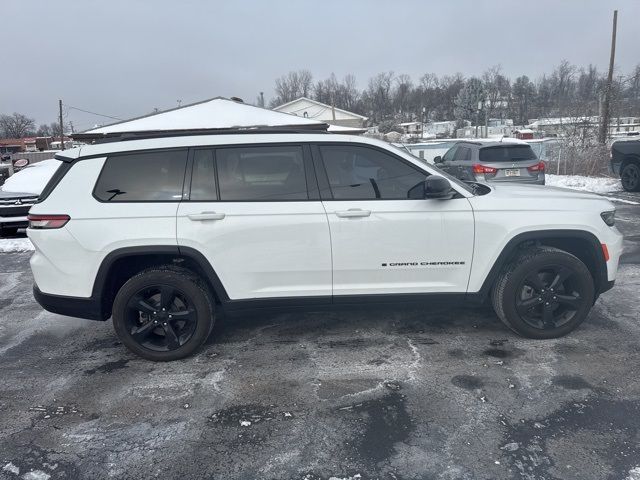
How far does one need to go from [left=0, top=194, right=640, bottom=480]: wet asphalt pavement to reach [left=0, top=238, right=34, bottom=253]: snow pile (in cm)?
464

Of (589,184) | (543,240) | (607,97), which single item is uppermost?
(607,97)

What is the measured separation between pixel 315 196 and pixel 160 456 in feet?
6.85

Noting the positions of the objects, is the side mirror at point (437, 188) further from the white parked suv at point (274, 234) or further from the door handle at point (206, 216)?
the door handle at point (206, 216)

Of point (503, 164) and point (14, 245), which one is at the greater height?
point (503, 164)

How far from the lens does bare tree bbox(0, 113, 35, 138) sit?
93.5m

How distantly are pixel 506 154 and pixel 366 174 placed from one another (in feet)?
25.8

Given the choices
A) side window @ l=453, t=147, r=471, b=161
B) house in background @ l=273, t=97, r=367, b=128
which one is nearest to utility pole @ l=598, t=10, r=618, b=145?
side window @ l=453, t=147, r=471, b=161

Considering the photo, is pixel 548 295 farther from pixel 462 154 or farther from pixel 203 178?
pixel 462 154

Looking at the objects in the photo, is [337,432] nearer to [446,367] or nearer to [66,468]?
[446,367]

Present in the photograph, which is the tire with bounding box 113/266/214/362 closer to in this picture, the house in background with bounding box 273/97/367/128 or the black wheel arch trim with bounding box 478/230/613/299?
the black wheel arch trim with bounding box 478/230/613/299

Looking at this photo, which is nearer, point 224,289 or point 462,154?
point 224,289

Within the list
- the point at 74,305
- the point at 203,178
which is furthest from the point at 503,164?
the point at 74,305

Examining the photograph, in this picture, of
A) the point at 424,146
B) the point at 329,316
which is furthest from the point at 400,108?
the point at 329,316

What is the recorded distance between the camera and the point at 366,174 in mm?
3832
